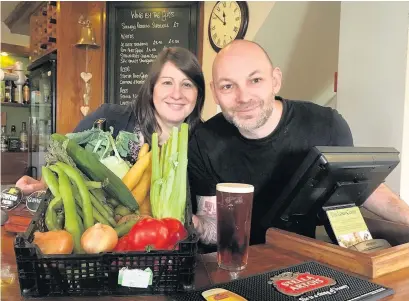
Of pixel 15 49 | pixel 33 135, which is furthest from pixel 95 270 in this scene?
pixel 15 49

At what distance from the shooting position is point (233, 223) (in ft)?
2.97

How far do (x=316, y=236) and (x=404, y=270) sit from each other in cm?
32

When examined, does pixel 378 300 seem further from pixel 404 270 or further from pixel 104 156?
pixel 104 156

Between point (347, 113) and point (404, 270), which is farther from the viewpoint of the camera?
point (347, 113)

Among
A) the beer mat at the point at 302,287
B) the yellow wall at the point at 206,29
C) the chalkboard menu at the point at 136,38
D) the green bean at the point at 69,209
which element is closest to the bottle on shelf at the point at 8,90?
the chalkboard menu at the point at 136,38

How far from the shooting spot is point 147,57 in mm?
3697

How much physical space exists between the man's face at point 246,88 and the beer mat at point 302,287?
0.68 meters

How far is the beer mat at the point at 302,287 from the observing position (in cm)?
75

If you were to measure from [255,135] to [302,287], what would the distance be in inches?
31.6

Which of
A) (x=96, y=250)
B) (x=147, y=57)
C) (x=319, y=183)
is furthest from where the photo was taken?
(x=147, y=57)

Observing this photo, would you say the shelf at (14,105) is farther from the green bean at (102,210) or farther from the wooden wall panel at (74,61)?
the green bean at (102,210)

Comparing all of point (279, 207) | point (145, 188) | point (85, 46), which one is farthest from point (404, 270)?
point (85, 46)

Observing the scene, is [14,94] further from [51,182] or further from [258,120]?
[51,182]

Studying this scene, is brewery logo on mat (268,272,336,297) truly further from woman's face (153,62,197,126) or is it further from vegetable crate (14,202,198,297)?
woman's face (153,62,197,126)
